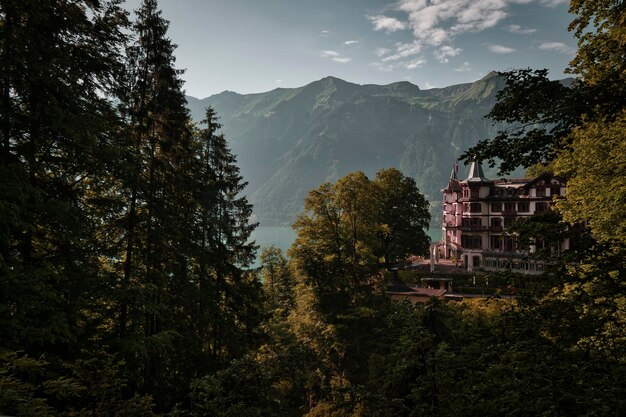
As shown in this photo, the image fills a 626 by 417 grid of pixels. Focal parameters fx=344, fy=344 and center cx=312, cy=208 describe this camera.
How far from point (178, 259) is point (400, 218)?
1159 inches

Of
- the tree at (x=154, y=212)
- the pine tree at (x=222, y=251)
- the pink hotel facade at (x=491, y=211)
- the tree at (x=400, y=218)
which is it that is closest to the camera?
the tree at (x=154, y=212)

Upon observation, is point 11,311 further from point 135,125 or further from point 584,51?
point 584,51

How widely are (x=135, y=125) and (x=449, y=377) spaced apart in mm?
13062

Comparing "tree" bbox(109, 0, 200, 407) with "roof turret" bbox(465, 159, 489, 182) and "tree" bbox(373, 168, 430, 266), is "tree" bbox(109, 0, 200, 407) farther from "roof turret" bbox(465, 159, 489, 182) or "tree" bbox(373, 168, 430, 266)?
"roof turret" bbox(465, 159, 489, 182)

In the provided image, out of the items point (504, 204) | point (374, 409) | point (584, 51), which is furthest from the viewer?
point (504, 204)

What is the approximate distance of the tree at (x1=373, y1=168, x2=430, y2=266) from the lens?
38625 millimetres

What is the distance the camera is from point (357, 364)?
816 inches

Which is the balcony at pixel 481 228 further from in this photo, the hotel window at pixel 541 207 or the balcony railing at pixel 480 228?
the hotel window at pixel 541 207

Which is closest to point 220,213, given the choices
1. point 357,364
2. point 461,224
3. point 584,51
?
point 357,364

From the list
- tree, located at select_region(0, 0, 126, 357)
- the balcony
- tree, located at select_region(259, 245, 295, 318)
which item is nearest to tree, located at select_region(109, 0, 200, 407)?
tree, located at select_region(0, 0, 126, 357)

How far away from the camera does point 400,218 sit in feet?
131

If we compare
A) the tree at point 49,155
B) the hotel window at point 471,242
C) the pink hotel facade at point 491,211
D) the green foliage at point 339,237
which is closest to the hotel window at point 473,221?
the pink hotel facade at point 491,211

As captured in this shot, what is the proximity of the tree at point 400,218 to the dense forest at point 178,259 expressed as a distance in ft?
61.9

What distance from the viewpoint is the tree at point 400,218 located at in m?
38.6
